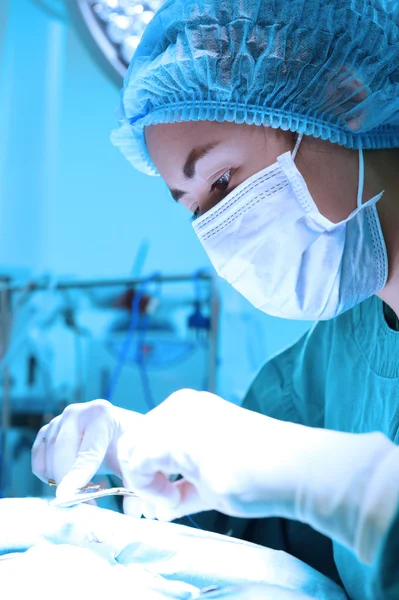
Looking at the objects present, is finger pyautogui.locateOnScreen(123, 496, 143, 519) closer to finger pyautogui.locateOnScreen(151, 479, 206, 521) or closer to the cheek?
finger pyautogui.locateOnScreen(151, 479, 206, 521)

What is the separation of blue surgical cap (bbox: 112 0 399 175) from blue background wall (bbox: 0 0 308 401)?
2192mm

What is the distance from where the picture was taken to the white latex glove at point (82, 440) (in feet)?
3.25

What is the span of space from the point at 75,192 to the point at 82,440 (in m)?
2.87

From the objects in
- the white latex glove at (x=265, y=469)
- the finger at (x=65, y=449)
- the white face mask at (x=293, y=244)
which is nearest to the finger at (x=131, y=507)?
the finger at (x=65, y=449)

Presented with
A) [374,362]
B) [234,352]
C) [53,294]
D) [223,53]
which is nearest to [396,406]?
[374,362]

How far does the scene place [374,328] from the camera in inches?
45.3

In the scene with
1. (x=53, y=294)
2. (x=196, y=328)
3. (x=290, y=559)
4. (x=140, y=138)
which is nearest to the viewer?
(x=290, y=559)

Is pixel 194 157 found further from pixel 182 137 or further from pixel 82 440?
pixel 82 440

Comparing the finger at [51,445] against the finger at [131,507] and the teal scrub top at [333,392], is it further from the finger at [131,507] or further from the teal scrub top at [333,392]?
the teal scrub top at [333,392]

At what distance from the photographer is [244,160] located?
40.2 inches

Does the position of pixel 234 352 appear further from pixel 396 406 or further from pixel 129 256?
pixel 396 406

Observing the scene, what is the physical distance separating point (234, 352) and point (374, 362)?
2411 millimetres

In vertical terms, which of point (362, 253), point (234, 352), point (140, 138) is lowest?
point (234, 352)

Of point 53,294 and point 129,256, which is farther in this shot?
point 129,256
